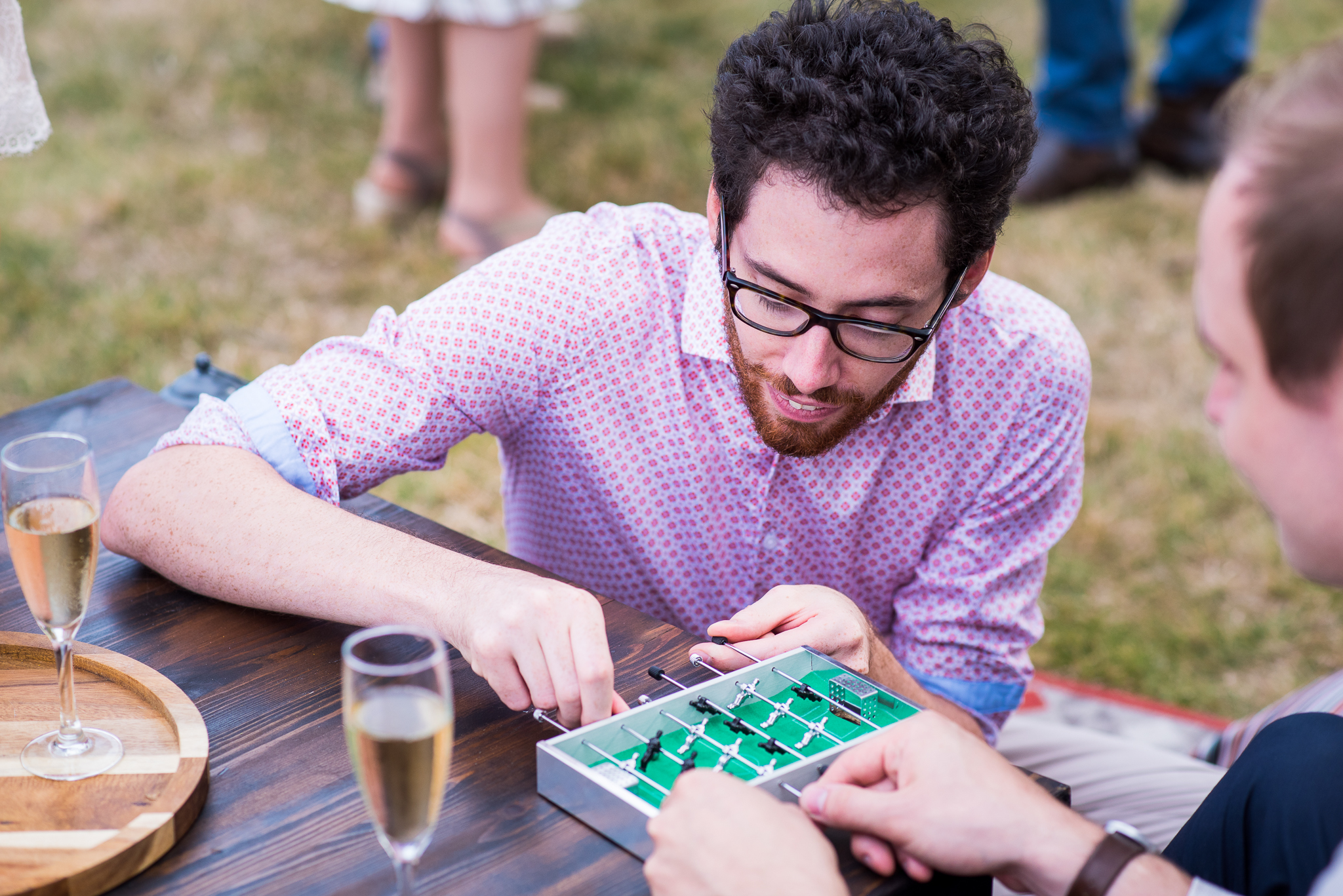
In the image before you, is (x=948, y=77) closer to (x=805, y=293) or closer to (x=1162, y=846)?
(x=805, y=293)

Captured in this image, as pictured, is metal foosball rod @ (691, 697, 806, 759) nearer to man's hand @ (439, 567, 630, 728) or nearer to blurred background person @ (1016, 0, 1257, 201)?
man's hand @ (439, 567, 630, 728)

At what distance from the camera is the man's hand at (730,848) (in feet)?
3.44

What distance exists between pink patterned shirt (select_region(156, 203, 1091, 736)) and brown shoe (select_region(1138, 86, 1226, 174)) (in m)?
4.12

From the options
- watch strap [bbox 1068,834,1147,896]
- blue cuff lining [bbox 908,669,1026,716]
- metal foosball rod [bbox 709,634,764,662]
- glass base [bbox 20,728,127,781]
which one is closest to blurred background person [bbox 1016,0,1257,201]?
blue cuff lining [bbox 908,669,1026,716]

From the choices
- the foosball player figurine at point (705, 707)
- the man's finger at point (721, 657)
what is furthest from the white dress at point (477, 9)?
the foosball player figurine at point (705, 707)

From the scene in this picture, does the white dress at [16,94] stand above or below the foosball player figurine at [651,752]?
above

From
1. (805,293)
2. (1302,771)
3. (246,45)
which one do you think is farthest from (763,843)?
(246,45)

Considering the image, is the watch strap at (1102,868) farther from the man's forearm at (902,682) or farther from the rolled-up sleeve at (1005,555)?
the rolled-up sleeve at (1005,555)

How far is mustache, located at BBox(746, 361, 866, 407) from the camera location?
1.74 metres

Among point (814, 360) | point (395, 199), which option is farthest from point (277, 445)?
point (395, 199)

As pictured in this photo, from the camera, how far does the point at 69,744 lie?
3.98 ft

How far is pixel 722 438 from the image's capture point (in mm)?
1908

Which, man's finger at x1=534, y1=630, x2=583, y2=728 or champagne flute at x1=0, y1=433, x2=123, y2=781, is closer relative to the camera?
champagne flute at x1=0, y1=433, x2=123, y2=781

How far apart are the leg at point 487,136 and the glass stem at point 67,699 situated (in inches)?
132
